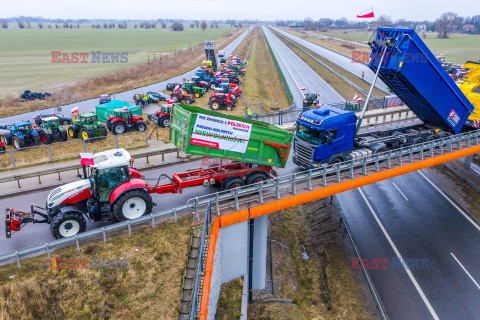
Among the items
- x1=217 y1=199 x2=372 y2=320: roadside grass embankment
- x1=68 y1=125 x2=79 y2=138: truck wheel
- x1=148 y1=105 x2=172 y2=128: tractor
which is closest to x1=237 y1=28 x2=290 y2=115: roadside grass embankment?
x1=148 y1=105 x2=172 y2=128: tractor

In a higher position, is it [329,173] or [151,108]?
[329,173]

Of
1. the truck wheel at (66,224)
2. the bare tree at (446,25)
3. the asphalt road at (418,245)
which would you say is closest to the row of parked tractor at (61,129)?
the truck wheel at (66,224)

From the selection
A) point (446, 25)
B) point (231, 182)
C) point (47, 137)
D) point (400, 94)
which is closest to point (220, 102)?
point (47, 137)

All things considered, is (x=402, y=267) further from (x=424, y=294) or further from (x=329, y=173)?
(x=329, y=173)

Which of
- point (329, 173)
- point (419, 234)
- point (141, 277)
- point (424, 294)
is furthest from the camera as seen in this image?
point (419, 234)

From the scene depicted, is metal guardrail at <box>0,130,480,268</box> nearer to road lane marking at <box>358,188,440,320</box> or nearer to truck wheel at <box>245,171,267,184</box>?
truck wheel at <box>245,171,267,184</box>

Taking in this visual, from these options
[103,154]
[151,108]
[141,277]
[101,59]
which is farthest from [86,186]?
[101,59]

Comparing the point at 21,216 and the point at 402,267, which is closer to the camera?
the point at 21,216
